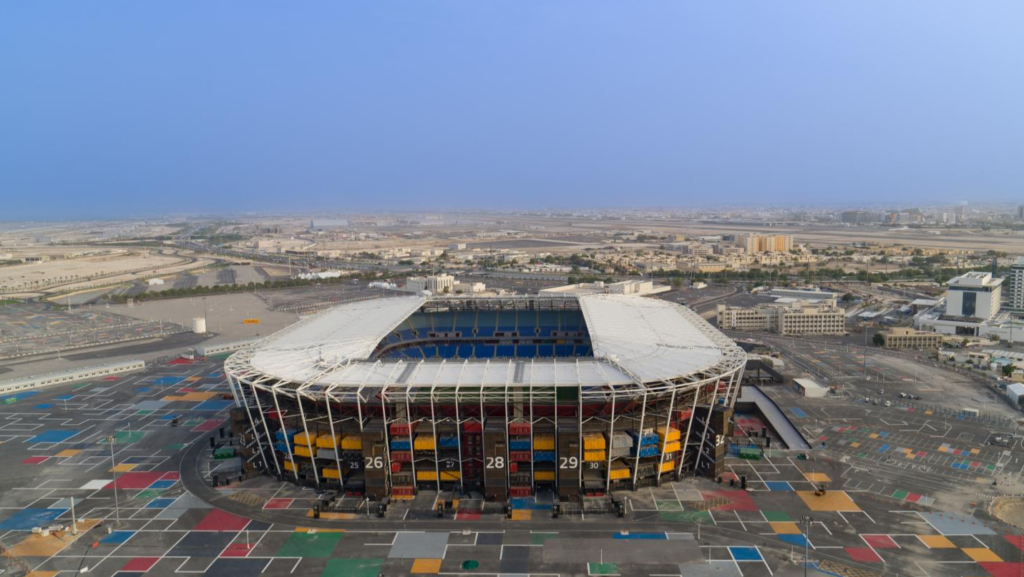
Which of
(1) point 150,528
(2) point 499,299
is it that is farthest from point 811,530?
(2) point 499,299

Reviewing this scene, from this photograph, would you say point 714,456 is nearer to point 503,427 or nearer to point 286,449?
point 503,427

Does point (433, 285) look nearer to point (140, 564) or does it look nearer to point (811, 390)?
point (811, 390)

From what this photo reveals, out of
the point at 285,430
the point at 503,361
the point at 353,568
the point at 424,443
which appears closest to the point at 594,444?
the point at 503,361

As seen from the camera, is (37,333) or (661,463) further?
(37,333)

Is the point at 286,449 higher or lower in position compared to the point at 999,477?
higher

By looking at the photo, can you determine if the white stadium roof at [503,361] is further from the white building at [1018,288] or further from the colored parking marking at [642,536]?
the white building at [1018,288]

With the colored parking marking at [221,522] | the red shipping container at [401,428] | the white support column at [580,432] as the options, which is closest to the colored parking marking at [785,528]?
the white support column at [580,432]

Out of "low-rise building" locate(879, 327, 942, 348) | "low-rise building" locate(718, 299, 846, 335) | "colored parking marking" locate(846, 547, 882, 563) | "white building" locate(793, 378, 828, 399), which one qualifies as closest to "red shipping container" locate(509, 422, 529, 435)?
"colored parking marking" locate(846, 547, 882, 563)
